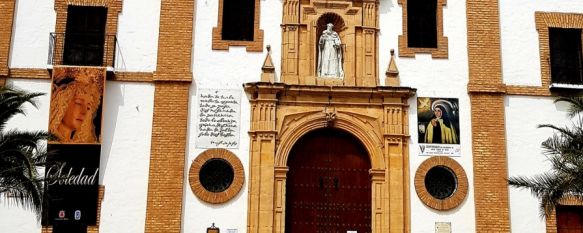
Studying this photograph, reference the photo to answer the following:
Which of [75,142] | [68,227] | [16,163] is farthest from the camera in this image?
[75,142]

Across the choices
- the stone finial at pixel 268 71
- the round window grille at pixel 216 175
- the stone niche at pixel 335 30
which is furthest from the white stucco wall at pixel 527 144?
the round window grille at pixel 216 175

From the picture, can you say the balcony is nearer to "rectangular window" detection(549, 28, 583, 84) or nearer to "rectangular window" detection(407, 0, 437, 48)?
"rectangular window" detection(407, 0, 437, 48)

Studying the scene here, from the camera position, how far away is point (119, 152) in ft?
52.3

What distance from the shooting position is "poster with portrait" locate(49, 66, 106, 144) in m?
15.9

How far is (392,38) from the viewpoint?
1697cm

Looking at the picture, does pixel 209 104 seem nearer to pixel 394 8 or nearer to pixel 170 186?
pixel 170 186

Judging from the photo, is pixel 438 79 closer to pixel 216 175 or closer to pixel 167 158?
pixel 216 175

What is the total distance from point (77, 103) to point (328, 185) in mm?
5787

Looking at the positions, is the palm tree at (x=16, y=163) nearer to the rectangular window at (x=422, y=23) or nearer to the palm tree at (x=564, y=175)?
the palm tree at (x=564, y=175)

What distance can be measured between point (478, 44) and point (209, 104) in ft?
20.7

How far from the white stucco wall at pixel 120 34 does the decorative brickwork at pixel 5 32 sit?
11cm

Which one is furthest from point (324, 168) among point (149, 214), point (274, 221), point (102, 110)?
point (102, 110)

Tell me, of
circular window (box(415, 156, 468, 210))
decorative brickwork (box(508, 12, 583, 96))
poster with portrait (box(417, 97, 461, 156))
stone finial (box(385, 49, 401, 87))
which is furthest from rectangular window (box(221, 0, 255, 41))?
decorative brickwork (box(508, 12, 583, 96))

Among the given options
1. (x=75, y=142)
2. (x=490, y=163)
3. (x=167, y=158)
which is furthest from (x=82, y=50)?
(x=490, y=163)
